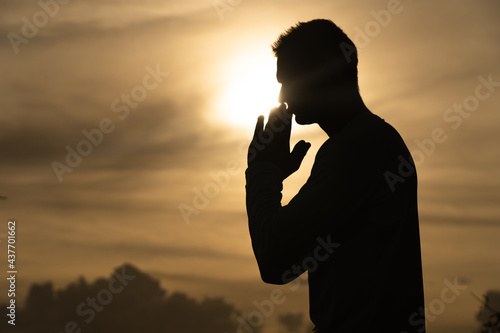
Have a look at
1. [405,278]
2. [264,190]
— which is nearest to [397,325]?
[405,278]

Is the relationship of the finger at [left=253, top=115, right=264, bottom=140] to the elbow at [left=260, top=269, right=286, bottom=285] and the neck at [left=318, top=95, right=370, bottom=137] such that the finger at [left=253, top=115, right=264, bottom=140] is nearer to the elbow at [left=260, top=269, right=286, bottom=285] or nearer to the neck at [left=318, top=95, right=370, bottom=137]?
the neck at [left=318, top=95, right=370, bottom=137]

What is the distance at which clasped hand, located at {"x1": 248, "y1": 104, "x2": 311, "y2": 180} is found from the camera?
187 inches

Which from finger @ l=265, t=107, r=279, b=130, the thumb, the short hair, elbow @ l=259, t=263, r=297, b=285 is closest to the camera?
elbow @ l=259, t=263, r=297, b=285

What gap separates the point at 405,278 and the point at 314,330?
25.7 inches

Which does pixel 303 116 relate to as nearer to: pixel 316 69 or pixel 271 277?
pixel 316 69

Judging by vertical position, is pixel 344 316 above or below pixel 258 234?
below

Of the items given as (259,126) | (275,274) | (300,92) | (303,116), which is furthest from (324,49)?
(275,274)

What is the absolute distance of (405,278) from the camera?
4129 millimetres

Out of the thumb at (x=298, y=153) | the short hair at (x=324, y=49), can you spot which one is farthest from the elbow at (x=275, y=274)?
the short hair at (x=324, y=49)

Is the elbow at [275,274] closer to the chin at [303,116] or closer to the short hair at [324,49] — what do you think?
the chin at [303,116]

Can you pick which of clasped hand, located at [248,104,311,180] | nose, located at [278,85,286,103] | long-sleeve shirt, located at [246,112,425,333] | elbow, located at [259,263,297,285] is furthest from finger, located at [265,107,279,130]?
elbow, located at [259,263,297,285]

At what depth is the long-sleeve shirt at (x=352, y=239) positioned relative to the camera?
4004mm

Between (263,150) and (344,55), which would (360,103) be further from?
(263,150)

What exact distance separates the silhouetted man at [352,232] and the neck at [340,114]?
0.02 meters
